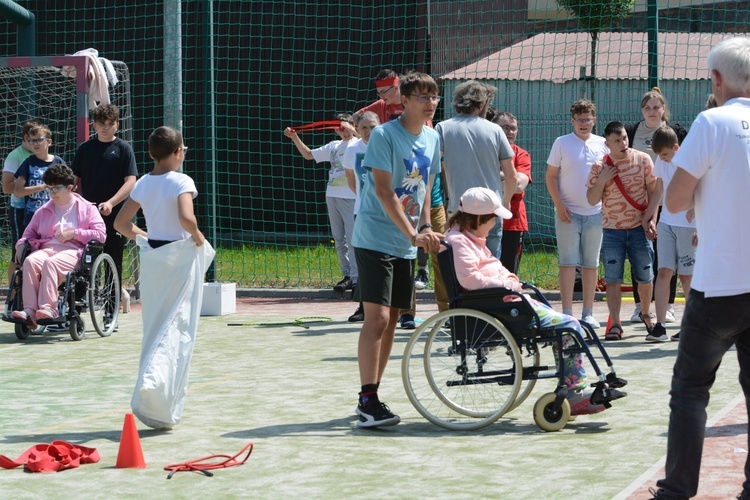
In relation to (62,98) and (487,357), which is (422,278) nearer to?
(62,98)

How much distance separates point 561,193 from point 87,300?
3.80 meters

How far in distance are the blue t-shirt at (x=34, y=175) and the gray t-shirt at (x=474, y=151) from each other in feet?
13.2

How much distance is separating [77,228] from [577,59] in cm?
961

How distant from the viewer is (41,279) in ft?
32.9

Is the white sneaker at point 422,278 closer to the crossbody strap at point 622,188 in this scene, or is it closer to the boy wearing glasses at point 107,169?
the boy wearing glasses at point 107,169

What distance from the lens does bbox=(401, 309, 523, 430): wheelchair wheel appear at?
636 cm

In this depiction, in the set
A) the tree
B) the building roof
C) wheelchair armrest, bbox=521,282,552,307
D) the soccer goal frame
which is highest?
the tree

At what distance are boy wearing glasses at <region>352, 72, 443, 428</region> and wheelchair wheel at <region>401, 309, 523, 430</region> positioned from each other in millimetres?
Answer: 194

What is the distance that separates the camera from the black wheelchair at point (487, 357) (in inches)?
247

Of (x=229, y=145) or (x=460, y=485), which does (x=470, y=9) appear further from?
(x=460, y=485)

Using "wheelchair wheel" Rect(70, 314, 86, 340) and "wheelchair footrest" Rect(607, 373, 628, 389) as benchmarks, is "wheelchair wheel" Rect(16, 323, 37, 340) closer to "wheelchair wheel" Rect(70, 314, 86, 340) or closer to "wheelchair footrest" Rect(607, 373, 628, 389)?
"wheelchair wheel" Rect(70, 314, 86, 340)

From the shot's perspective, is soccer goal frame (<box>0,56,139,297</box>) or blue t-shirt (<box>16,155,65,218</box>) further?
soccer goal frame (<box>0,56,139,297</box>)

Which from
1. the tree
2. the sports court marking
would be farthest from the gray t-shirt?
the tree

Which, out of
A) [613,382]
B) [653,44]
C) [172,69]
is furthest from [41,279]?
[653,44]
